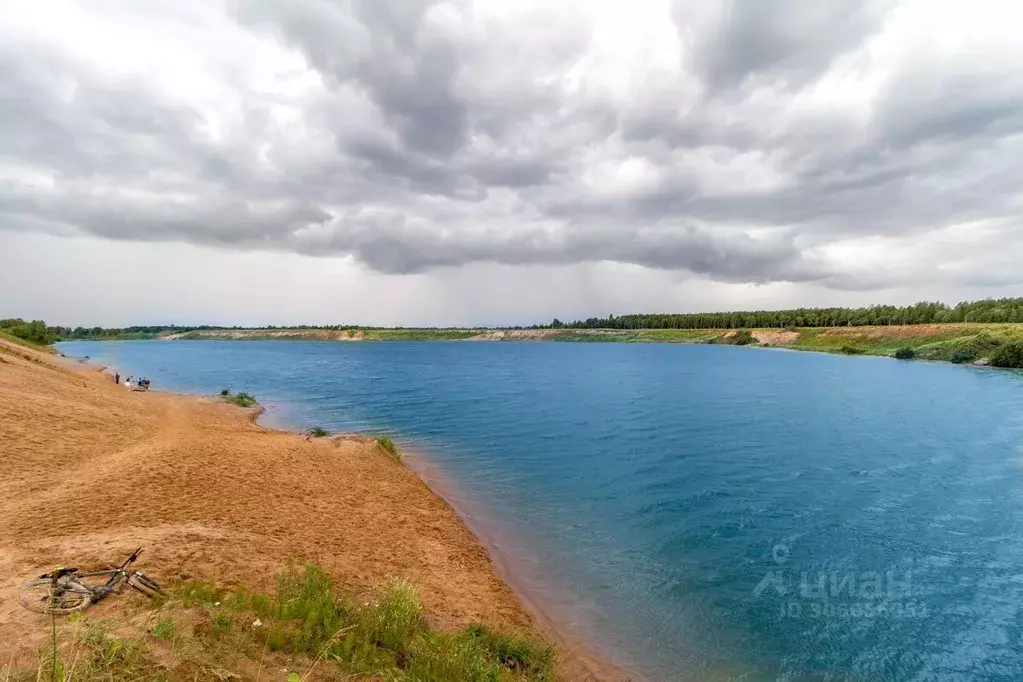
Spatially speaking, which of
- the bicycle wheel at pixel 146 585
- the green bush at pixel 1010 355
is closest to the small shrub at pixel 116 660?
the bicycle wheel at pixel 146 585

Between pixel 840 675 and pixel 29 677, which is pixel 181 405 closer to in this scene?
pixel 29 677

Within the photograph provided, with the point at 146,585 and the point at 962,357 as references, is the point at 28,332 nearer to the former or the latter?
the point at 146,585

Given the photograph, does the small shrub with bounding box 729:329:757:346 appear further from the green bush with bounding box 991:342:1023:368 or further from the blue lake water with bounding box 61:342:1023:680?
the blue lake water with bounding box 61:342:1023:680

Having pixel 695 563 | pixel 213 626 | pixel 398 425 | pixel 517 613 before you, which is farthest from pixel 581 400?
pixel 213 626

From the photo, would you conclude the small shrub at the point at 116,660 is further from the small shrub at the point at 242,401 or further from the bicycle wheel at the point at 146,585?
the small shrub at the point at 242,401

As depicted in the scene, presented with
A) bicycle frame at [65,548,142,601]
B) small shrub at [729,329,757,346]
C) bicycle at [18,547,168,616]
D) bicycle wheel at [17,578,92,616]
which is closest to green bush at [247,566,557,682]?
bicycle at [18,547,168,616]

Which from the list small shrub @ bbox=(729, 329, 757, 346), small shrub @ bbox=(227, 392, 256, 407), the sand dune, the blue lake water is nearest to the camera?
the sand dune

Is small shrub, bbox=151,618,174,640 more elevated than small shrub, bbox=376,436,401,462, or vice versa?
small shrub, bbox=151,618,174,640

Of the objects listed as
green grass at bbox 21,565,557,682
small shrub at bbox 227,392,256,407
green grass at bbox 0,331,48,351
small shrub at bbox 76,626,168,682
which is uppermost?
green grass at bbox 0,331,48,351
